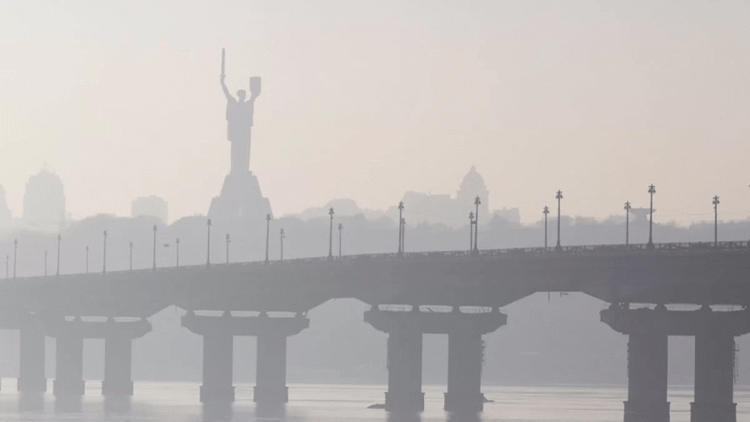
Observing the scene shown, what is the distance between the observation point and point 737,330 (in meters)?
150

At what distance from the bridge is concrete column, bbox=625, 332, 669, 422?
73 millimetres

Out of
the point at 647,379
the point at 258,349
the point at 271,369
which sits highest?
the point at 647,379

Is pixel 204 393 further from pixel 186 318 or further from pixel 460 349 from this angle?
pixel 460 349

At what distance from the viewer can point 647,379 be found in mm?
141375

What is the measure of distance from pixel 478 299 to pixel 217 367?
33439mm

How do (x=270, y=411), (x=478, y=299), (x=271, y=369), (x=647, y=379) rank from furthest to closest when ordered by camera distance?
(x=271, y=369), (x=270, y=411), (x=478, y=299), (x=647, y=379)

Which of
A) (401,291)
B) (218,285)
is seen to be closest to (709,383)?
(401,291)

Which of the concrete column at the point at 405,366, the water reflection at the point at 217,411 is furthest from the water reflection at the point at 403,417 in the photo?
the water reflection at the point at 217,411

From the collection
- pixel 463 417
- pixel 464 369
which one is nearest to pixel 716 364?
pixel 463 417

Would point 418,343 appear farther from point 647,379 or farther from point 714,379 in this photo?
point 647,379

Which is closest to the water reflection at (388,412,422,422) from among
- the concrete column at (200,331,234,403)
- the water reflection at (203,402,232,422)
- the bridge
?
the bridge

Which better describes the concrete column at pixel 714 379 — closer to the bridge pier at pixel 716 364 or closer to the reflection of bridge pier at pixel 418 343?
the bridge pier at pixel 716 364

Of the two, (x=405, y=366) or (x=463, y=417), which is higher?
(x=405, y=366)

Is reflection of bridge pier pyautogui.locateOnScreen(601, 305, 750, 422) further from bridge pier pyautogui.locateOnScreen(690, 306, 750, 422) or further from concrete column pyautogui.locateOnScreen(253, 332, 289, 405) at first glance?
concrete column pyautogui.locateOnScreen(253, 332, 289, 405)
